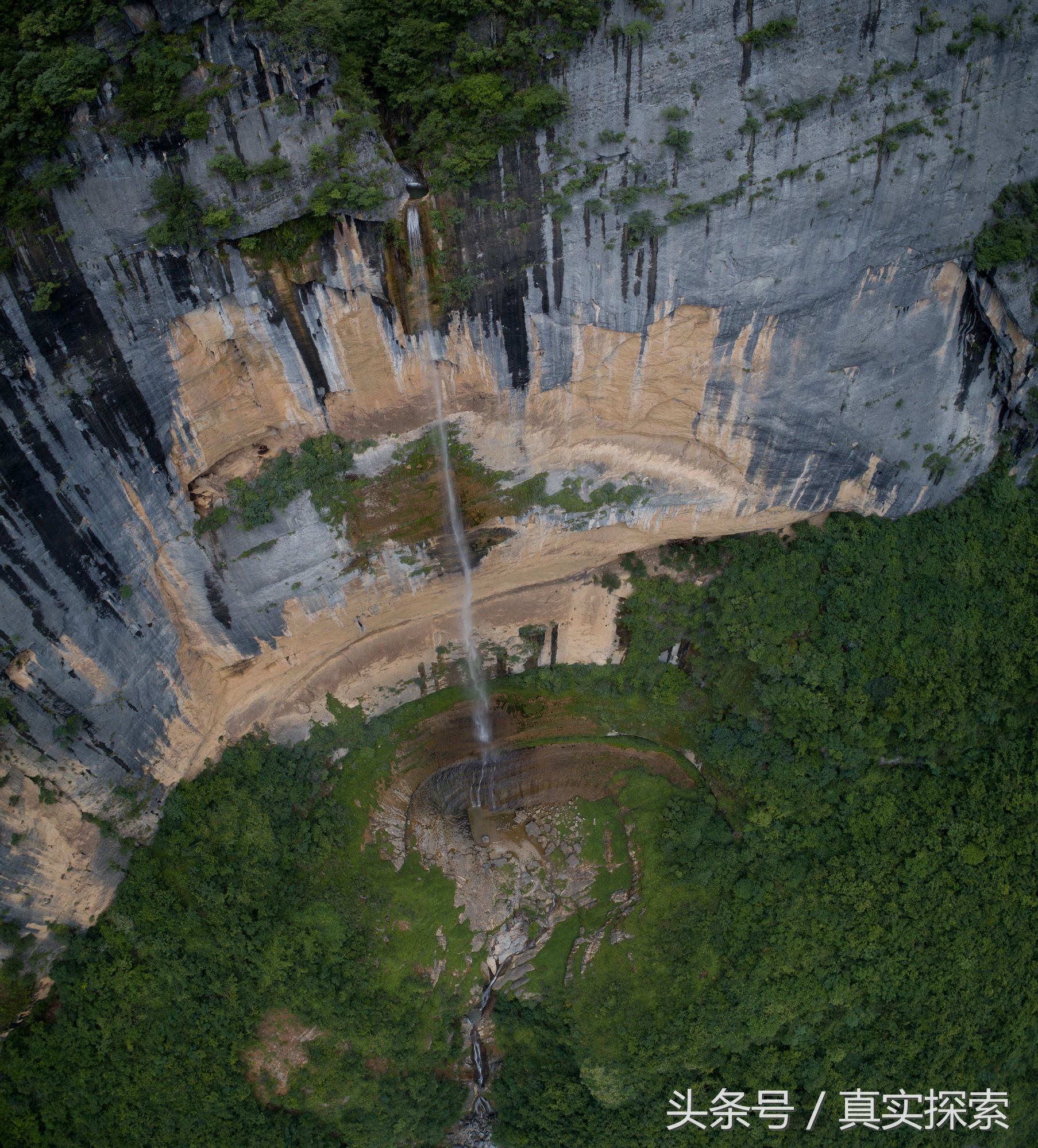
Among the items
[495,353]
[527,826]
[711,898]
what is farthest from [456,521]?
[711,898]

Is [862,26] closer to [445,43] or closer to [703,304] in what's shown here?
[703,304]

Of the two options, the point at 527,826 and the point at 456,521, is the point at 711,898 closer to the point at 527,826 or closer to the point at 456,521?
the point at 527,826

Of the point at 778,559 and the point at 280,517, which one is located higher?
the point at 778,559

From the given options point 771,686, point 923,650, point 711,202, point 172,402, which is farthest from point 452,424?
point 923,650

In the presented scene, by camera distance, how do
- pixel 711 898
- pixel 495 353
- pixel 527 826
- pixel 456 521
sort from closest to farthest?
1. pixel 495 353
2. pixel 456 521
3. pixel 711 898
4. pixel 527 826

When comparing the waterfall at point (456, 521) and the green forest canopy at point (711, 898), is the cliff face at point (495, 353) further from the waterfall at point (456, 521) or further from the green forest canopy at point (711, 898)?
the green forest canopy at point (711, 898)

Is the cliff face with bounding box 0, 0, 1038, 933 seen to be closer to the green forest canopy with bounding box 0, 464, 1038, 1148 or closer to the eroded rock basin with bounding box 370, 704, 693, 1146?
the green forest canopy with bounding box 0, 464, 1038, 1148

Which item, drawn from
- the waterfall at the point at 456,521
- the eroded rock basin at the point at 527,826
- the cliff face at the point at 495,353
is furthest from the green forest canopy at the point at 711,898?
the cliff face at the point at 495,353
